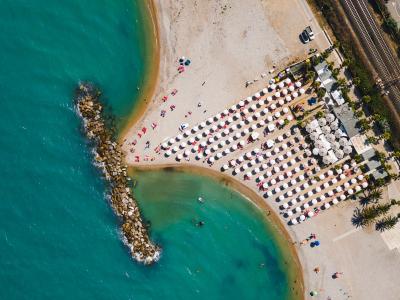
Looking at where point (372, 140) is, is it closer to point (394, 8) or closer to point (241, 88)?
point (394, 8)

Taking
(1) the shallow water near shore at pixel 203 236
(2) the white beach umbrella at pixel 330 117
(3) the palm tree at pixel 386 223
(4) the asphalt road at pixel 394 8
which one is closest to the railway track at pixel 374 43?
(4) the asphalt road at pixel 394 8

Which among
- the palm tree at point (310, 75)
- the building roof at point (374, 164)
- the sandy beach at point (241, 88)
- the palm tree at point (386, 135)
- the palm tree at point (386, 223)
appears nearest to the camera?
the palm tree at point (386, 135)

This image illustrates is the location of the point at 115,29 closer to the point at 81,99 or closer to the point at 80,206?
the point at 81,99

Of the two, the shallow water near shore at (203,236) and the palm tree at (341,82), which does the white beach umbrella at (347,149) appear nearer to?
the palm tree at (341,82)

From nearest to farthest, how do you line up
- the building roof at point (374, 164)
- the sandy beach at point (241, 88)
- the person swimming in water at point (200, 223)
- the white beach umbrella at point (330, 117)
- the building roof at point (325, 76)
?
the building roof at point (325, 76), the white beach umbrella at point (330, 117), the building roof at point (374, 164), the sandy beach at point (241, 88), the person swimming in water at point (200, 223)

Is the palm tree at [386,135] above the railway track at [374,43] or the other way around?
the other way around

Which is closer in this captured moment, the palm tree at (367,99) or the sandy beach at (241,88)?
the palm tree at (367,99)
